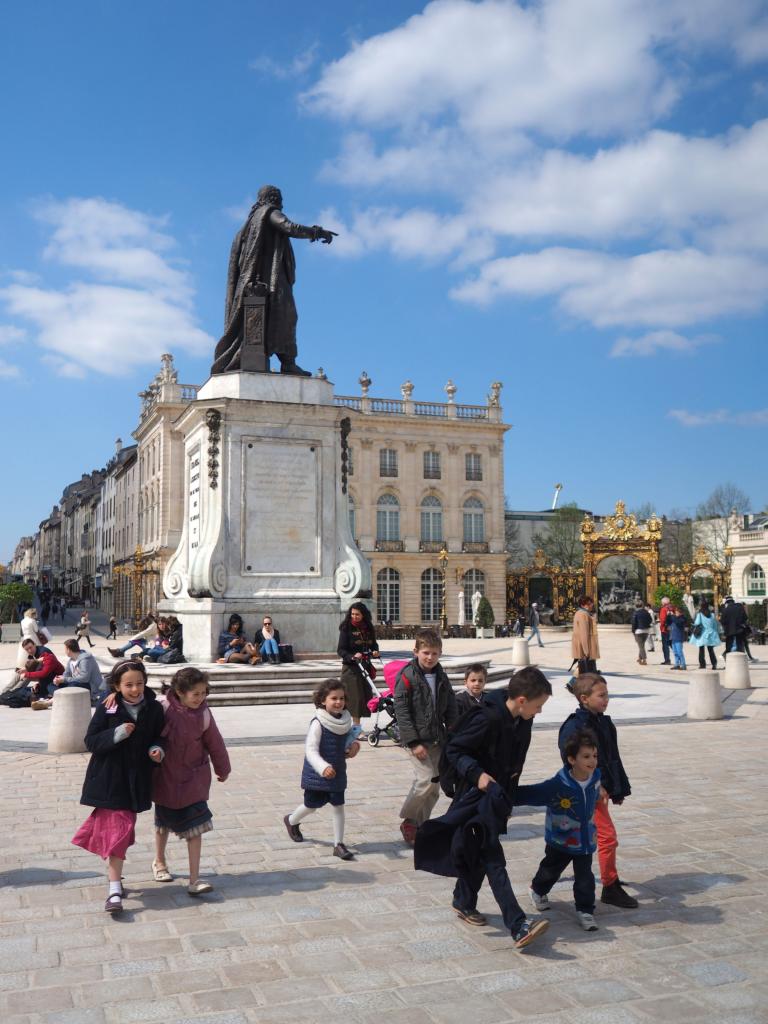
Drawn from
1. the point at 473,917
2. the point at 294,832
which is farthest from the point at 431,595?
the point at 473,917

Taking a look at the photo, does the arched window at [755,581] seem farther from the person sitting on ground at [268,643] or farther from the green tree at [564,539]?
the person sitting on ground at [268,643]

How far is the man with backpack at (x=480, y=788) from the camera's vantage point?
428cm

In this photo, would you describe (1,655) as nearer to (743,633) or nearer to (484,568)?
(743,633)

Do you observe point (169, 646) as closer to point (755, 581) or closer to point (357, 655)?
point (357, 655)

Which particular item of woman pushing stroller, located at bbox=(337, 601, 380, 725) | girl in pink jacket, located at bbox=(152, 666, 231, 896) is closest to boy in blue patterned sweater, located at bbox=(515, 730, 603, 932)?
girl in pink jacket, located at bbox=(152, 666, 231, 896)

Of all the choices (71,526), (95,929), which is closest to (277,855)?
(95,929)

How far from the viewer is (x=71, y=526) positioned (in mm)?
114750

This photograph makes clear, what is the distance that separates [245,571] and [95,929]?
10.5 metres

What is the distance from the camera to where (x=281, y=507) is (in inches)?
600

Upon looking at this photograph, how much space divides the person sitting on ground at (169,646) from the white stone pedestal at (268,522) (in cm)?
25

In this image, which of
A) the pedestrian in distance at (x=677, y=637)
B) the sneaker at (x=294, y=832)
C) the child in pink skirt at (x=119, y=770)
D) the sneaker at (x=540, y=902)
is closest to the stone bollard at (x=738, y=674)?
the pedestrian in distance at (x=677, y=637)

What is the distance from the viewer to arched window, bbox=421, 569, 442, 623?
185 feet

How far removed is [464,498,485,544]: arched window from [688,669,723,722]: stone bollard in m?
46.2

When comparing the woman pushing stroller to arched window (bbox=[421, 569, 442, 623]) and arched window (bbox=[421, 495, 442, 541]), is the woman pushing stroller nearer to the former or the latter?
arched window (bbox=[421, 569, 442, 623])
